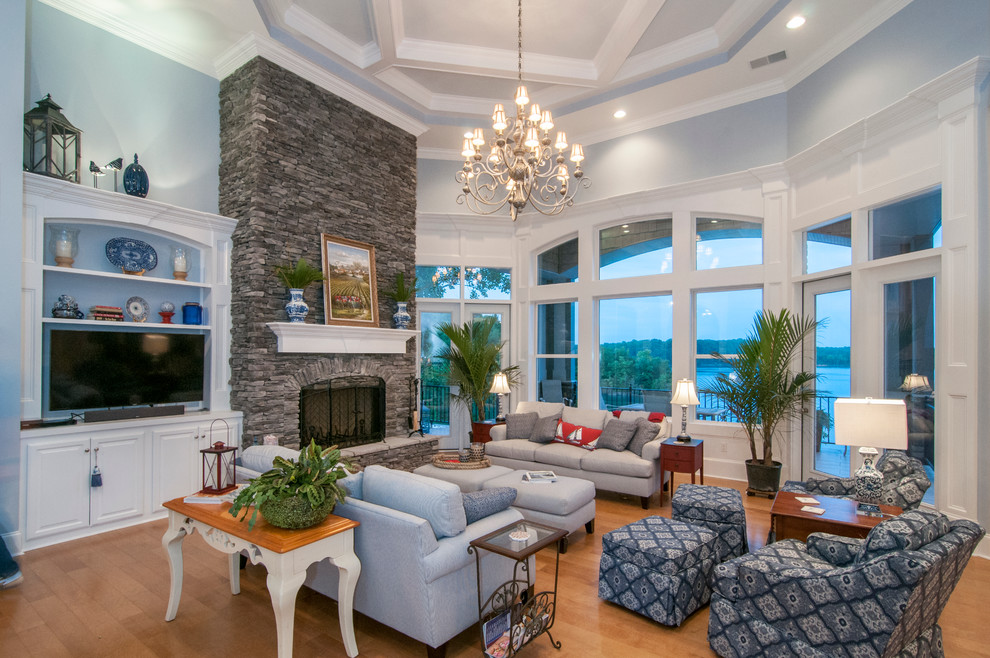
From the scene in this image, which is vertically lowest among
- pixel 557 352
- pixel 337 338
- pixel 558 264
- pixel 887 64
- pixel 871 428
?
pixel 871 428

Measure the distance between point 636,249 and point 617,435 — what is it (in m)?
2.99

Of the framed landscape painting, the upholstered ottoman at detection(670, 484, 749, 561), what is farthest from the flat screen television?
the upholstered ottoman at detection(670, 484, 749, 561)

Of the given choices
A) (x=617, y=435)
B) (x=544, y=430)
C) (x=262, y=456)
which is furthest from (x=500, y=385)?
(x=262, y=456)

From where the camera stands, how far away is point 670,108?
6.88 m

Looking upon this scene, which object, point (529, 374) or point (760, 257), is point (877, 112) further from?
point (529, 374)

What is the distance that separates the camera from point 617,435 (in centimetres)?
560

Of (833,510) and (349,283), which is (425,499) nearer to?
(833,510)

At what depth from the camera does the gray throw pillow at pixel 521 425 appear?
21.0 feet

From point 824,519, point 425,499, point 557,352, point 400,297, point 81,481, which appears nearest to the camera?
point 425,499

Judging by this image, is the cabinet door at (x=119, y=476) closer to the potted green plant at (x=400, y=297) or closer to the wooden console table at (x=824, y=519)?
the potted green plant at (x=400, y=297)

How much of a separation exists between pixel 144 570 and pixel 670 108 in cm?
729

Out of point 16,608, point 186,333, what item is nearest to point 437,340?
point 186,333

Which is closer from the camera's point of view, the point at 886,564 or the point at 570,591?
the point at 886,564

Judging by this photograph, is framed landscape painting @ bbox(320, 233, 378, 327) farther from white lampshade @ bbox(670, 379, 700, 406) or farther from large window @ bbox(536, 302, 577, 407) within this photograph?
white lampshade @ bbox(670, 379, 700, 406)
